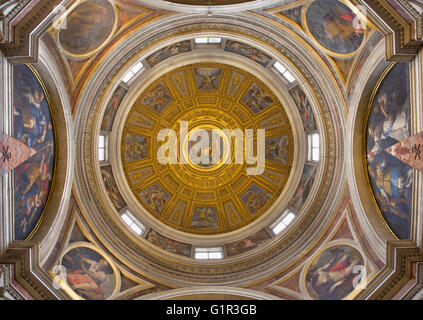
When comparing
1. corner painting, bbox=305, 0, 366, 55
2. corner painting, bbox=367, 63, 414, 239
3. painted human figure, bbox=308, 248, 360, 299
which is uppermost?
corner painting, bbox=305, 0, 366, 55

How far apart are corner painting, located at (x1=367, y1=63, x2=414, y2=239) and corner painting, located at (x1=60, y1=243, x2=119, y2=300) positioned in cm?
1163

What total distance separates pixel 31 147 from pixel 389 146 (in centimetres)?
1247

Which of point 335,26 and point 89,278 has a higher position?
point 335,26

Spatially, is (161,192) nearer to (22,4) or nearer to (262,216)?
(262,216)

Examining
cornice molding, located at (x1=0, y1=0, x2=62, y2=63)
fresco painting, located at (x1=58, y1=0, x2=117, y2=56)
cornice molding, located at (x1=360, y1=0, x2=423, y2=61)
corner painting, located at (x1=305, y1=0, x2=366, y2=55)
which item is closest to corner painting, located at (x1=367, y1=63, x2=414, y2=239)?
cornice molding, located at (x1=360, y1=0, x2=423, y2=61)

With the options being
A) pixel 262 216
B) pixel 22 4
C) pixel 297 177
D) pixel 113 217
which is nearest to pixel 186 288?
pixel 113 217

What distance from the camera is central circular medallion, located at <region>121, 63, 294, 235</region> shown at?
2034 cm

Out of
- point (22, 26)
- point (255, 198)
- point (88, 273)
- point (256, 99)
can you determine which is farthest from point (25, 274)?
point (256, 99)

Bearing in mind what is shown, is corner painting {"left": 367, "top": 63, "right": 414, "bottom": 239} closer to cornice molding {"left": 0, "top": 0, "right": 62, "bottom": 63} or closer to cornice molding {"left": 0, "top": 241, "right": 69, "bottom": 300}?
cornice molding {"left": 0, "top": 0, "right": 62, "bottom": 63}

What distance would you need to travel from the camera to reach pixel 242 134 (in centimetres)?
2214

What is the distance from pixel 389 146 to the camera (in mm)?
12398

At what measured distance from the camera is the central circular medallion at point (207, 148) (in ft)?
66.7

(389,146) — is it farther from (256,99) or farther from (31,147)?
(31,147)

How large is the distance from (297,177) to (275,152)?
2.19 meters
